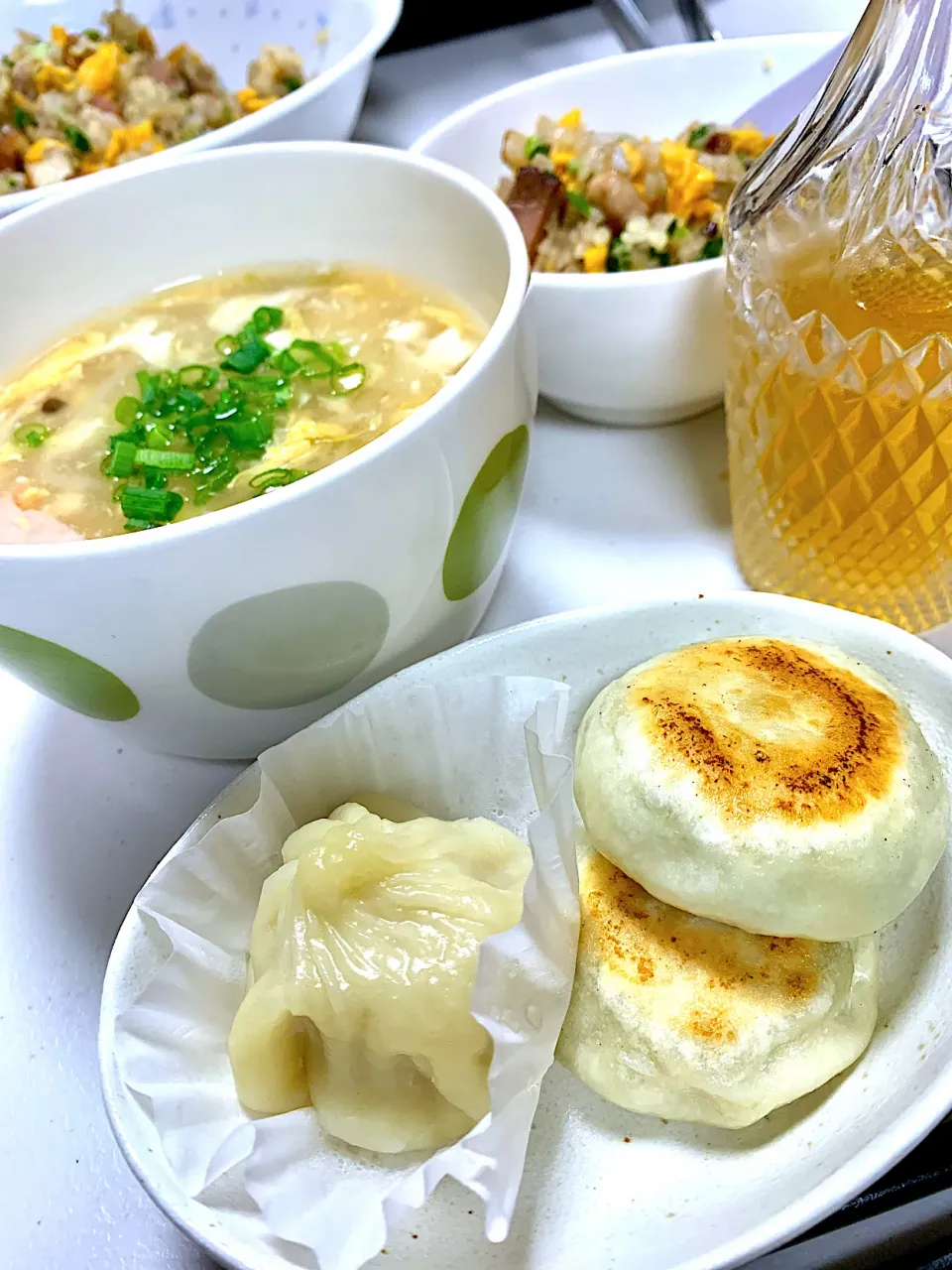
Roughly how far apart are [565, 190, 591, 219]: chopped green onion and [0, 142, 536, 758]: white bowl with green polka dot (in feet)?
0.64

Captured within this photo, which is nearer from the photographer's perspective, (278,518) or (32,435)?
(278,518)

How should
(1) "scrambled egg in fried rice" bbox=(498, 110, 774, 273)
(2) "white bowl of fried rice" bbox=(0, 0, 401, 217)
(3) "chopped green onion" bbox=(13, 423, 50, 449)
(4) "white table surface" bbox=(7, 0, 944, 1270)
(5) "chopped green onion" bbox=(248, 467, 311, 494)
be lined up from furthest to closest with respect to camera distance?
1. (2) "white bowl of fried rice" bbox=(0, 0, 401, 217)
2. (1) "scrambled egg in fried rice" bbox=(498, 110, 774, 273)
3. (3) "chopped green onion" bbox=(13, 423, 50, 449)
4. (5) "chopped green onion" bbox=(248, 467, 311, 494)
5. (4) "white table surface" bbox=(7, 0, 944, 1270)

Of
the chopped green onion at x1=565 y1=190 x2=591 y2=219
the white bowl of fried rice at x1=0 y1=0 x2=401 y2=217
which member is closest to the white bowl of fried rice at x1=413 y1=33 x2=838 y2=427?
the chopped green onion at x1=565 y1=190 x2=591 y2=219

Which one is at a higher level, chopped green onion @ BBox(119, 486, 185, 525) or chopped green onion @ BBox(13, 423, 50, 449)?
chopped green onion @ BBox(119, 486, 185, 525)

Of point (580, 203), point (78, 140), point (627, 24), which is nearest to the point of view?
point (580, 203)

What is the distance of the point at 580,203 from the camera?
96 centimetres

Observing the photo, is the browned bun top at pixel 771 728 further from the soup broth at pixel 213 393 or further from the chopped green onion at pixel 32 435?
the chopped green onion at pixel 32 435

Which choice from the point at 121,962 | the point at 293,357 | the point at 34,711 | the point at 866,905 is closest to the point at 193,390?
the point at 293,357

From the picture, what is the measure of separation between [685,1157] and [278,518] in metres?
0.39

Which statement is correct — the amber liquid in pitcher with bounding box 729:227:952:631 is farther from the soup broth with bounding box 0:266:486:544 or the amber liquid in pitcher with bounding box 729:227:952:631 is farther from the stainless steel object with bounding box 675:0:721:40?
the stainless steel object with bounding box 675:0:721:40

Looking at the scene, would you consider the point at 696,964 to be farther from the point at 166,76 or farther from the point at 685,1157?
the point at 166,76

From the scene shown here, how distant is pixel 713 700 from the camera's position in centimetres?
60

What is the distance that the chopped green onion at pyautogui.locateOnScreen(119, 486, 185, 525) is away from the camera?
67 cm

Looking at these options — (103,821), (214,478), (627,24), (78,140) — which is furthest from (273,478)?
(627,24)
